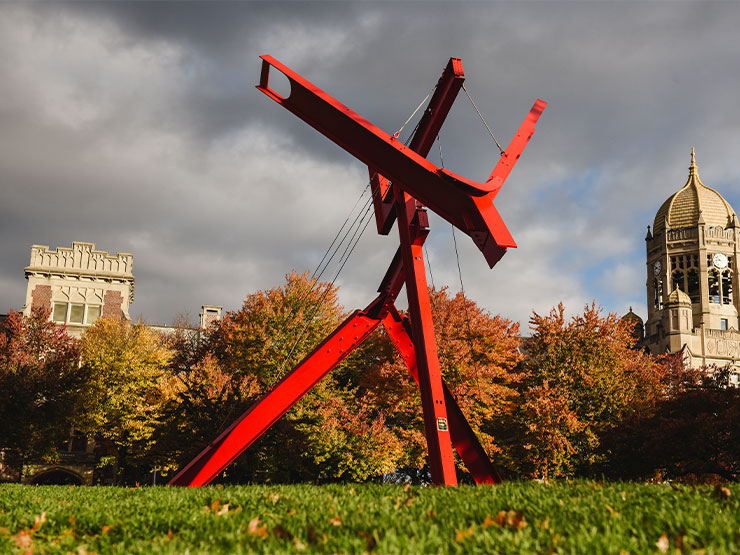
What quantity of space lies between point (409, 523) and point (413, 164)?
7.03 m

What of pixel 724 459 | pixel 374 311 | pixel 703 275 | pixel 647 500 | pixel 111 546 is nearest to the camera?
pixel 111 546

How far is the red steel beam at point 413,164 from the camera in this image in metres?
10.5

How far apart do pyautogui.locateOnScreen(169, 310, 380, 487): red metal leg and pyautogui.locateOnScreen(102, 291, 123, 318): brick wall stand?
34.8 m

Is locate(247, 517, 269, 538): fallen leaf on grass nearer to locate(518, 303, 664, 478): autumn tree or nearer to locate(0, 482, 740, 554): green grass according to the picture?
locate(0, 482, 740, 554): green grass

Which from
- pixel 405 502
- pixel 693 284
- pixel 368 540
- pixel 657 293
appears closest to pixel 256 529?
pixel 368 540

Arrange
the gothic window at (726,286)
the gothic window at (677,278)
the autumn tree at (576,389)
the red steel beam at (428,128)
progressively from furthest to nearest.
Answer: the gothic window at (677,278) < the gothic window at (726,286) < the autumn tree at (576,389) < the red steel beam at (428,128)

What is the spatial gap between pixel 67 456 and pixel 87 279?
12.4 meters

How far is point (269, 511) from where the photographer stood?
250 inches

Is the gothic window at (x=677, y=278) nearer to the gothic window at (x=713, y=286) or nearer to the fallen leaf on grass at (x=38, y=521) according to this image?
the gothic window at (x=713, y=286)

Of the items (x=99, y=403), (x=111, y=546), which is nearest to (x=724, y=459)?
(x=111, y=546)

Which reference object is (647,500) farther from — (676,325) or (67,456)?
(676,325)

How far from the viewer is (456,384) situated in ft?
95.9

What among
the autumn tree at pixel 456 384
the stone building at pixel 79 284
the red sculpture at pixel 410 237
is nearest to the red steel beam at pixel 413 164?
the red sculpture at pixel 410 237

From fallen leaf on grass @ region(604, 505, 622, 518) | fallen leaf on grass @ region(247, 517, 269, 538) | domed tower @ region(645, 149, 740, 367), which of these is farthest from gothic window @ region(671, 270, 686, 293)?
fallen leaf on grass @ region(247, 517, 269, 538)
